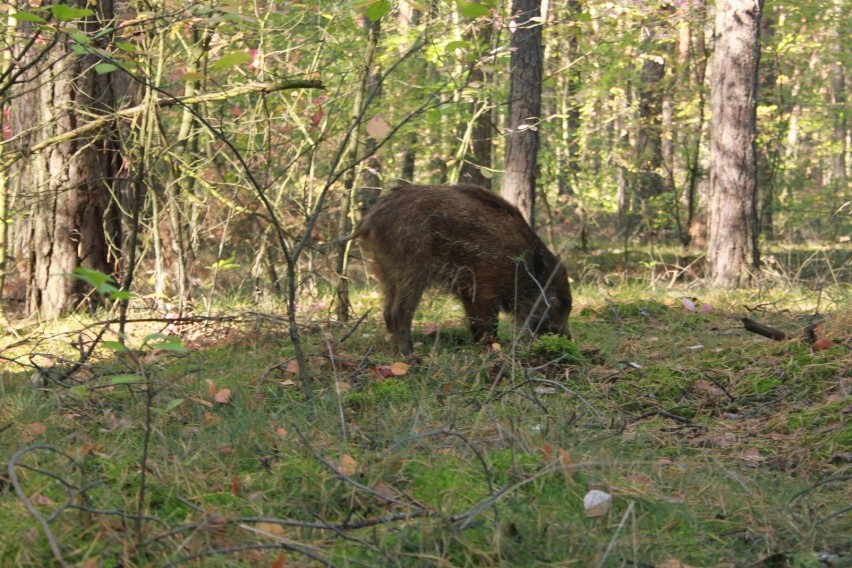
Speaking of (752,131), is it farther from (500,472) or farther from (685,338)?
(500,472)

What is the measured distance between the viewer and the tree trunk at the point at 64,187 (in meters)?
7.75

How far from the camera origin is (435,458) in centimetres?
368

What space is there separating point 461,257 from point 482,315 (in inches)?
20.5

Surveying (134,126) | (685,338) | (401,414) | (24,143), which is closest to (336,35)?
(134,126)

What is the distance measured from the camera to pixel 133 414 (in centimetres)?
450

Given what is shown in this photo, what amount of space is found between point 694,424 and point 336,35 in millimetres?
4854

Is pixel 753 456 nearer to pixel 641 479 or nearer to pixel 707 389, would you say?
pixel 641 479

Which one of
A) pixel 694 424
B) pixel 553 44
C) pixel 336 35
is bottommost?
pixel 694 424

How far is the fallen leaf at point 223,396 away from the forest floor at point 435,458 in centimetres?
2

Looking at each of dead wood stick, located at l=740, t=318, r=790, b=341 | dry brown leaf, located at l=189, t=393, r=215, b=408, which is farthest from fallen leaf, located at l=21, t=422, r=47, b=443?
dead wood stick, located at l=740, t=318, r=790, b=341

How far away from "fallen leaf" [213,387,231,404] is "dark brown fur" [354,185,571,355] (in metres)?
1.86

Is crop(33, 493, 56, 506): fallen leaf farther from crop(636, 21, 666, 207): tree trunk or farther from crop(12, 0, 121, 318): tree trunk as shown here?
crop(636, 21, 666, 207): tree trunk

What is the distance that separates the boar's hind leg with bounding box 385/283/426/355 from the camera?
6590 millimetres

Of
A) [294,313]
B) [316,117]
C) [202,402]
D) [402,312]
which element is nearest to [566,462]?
[294,313]
